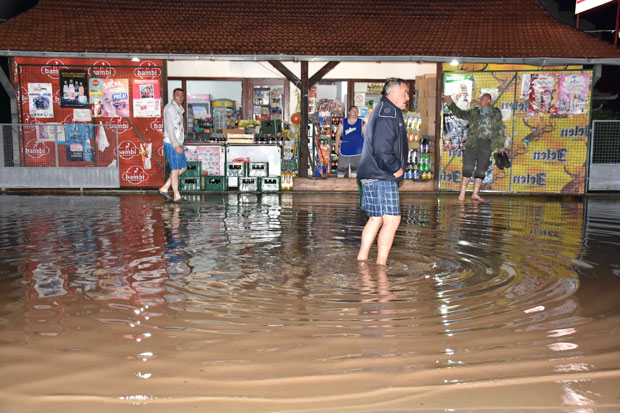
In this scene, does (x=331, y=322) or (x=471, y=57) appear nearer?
(x=331, y=322)

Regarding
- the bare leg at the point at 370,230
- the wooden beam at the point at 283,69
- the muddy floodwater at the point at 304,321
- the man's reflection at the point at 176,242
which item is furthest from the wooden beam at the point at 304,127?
the bare leg at the point at 370,230

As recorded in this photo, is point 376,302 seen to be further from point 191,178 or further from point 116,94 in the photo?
point 116,94

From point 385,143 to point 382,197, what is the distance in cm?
51

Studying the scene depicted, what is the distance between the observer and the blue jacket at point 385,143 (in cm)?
550

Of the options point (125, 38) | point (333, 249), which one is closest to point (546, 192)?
point (333, 249)

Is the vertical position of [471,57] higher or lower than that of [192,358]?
higher

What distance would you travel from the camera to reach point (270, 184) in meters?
14.8

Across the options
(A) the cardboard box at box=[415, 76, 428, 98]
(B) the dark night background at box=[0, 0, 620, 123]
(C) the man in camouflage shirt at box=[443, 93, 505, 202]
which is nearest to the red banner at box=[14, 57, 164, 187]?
(B) the dark night background at box=[0, 0, 620, 123]

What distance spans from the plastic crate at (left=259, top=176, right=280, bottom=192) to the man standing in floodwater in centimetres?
901

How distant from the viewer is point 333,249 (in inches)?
267

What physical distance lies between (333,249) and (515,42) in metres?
10.1

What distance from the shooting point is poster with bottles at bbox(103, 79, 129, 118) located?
14.4m

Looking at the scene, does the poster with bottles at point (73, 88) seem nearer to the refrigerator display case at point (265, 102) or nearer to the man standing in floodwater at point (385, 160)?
the refrigerator display case at point (265, 102)

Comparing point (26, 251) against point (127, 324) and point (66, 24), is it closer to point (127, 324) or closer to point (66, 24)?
point (127, 324)
